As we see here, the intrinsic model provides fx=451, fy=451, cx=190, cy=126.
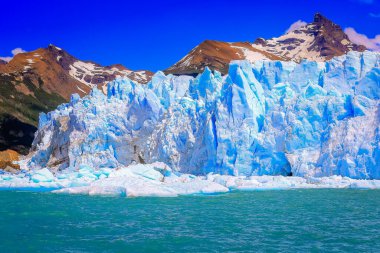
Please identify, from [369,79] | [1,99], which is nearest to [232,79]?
[369,79]

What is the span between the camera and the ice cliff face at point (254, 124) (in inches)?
1319

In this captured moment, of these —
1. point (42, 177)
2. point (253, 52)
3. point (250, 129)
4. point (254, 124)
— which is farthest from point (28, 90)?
point (250, 129)

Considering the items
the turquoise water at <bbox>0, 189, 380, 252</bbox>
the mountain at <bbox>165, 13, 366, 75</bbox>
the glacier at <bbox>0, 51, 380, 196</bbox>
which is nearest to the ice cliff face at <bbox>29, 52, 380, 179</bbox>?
the glacier at <bbox>0, 51, 380, 196</bbox>

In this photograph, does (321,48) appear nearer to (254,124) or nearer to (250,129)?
(254,124)

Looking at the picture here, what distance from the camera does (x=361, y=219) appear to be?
17.9 metres

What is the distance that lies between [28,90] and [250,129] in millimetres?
117470

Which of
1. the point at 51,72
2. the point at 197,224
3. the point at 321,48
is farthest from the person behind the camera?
the point at 321,48

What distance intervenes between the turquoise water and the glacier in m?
6.12

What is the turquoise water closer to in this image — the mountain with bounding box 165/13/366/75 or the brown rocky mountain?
the brown rocky mountain

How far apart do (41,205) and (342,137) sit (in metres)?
21.4

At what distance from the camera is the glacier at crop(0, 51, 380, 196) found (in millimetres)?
32719

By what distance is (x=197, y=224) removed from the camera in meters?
17.8

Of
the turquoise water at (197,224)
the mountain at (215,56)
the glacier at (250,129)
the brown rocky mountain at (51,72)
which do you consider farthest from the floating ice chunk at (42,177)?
the mountain at (215,56)

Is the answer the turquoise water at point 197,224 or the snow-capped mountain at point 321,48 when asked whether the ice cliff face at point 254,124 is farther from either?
the snow-capped mountain at point 321,48
